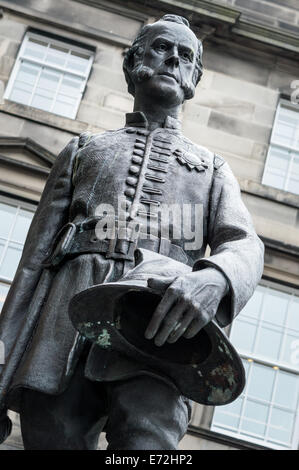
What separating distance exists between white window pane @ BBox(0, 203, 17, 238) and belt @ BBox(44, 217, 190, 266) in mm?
10213


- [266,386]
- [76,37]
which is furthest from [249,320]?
[76,37]

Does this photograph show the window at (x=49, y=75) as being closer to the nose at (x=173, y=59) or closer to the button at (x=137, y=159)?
the nose at (x=173, y=59)

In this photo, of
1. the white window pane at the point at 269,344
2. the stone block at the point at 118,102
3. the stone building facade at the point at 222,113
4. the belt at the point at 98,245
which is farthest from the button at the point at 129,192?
the stone block at the point at 118,102

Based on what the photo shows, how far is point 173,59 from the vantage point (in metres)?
3.25

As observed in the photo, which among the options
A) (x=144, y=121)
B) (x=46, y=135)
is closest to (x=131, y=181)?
(x=144, y=121)

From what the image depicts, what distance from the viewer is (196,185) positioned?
3076 mm

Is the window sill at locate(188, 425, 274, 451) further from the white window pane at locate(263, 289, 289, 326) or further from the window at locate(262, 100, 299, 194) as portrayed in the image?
the window at locate(262, 100, 299, 194)

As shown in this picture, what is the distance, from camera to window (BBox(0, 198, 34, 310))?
12.6m

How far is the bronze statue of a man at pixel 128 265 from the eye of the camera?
8.05 ft

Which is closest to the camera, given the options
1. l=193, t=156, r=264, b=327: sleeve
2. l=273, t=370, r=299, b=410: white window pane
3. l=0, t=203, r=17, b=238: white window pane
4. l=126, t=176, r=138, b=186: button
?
l=193, t=156, r=264, b=327: sleeve

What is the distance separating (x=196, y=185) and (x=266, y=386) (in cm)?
1007

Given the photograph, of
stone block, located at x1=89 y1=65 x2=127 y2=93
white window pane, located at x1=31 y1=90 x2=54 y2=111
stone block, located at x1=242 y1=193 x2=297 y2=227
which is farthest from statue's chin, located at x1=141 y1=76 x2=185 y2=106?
white window pane, located at x1=31 y1=90 x2=54 y2=111
